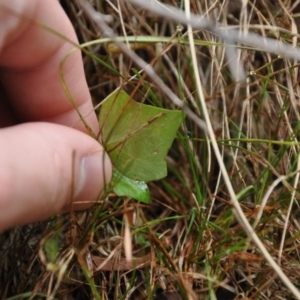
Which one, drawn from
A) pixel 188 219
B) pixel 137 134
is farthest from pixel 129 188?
pixel 188 219

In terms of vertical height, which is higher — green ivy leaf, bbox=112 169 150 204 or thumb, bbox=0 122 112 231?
thumb, bbox=0 122 112 231

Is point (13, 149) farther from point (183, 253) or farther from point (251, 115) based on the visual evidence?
point (251, 115)

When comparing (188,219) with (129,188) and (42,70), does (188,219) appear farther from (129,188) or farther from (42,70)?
(42,70)

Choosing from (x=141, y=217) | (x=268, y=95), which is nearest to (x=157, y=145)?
(x=141, y=217)

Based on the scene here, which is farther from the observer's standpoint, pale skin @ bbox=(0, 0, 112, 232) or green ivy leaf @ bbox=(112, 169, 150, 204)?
green ivy leaf @ bbox=(112, 169, 150, 204)
